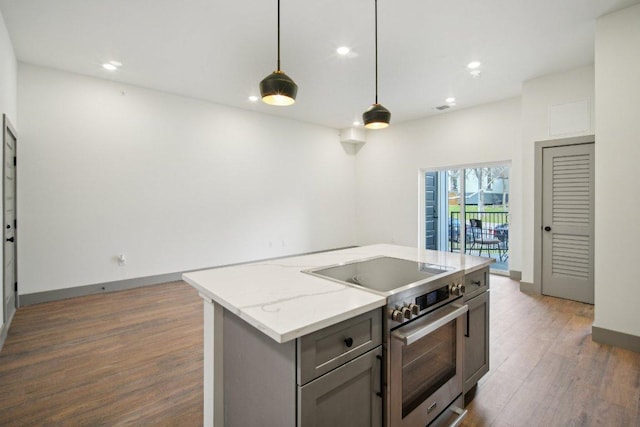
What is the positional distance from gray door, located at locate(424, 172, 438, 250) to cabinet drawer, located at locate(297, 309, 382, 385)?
5.82m

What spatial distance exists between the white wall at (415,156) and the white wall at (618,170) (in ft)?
7.83

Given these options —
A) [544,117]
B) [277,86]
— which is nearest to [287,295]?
[277,86]

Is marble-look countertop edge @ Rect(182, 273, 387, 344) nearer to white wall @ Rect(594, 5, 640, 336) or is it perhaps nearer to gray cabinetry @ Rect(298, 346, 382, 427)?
gray cabinetry @ Rect(298, 346, 382, 427)

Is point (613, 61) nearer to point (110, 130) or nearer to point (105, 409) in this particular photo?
point (105, 409)

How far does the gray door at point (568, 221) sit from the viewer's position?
3963 mm

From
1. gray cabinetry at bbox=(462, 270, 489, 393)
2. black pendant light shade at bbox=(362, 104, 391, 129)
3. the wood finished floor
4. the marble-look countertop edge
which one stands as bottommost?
the wood finished floor

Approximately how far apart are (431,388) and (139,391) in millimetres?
1987

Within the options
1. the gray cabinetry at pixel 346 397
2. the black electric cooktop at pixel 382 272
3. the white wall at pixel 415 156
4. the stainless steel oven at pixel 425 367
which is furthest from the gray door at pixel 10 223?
the white wall at pixel 415 156

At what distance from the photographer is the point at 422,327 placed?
149 cm

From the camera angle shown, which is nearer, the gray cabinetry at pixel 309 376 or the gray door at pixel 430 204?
the gray cabinetry at pixel 309 376

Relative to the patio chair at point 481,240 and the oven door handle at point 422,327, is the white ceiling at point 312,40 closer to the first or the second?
the patio chair at point 481,240

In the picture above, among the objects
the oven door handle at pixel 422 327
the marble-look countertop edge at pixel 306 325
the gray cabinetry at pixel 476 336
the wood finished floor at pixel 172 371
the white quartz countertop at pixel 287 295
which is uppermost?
the white quartz countertop at pixel 287 295

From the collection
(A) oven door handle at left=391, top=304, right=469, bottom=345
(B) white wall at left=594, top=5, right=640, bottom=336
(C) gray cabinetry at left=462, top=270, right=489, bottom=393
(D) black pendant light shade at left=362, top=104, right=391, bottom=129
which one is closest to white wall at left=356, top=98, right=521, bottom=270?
(B) white wall at left=594, top=5, right=640, bottom=336

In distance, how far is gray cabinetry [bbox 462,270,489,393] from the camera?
2014 millimetres
